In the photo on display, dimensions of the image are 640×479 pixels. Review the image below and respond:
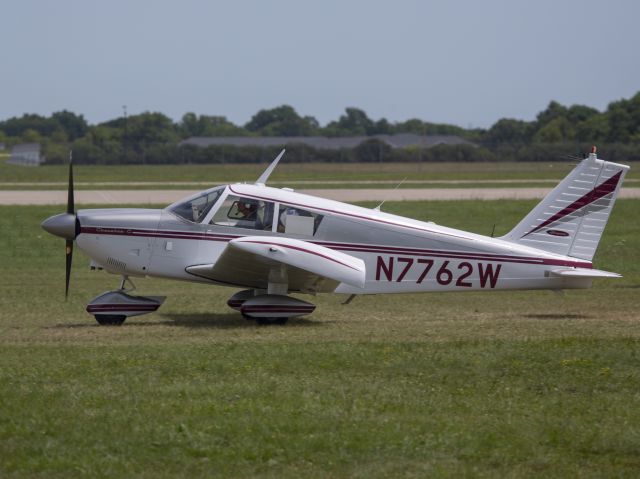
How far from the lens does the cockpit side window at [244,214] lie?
13344mm

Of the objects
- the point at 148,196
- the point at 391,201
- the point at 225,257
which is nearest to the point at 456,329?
the point at 225,257

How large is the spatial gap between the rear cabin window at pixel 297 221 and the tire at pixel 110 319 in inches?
91.8

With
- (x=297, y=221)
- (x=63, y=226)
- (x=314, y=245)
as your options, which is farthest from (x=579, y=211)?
(x=63, y=226)

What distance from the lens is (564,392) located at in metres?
9.12

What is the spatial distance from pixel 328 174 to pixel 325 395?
192 ft

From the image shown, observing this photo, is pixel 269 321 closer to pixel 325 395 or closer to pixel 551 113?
pixel 325 395

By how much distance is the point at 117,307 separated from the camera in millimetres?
13242

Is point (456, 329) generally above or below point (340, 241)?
below

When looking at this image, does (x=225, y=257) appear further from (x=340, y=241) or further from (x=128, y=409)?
(x=128, y=409)

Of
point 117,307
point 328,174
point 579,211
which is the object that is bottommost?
point 117,307

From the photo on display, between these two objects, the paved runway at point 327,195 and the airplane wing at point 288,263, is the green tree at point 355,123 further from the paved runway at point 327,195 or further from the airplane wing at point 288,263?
the airplane wing at point 288,263

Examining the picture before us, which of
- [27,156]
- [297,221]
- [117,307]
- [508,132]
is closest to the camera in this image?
[117,307]

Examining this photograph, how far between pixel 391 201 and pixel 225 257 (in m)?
25.9

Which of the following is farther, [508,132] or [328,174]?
[508,132]
